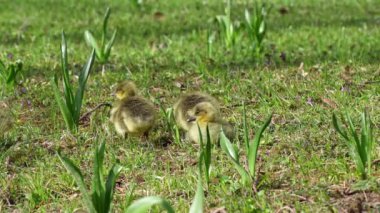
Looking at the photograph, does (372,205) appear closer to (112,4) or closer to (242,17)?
(242,17)

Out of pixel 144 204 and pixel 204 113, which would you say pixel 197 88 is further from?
pixel 144 204

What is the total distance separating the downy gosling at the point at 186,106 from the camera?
5.34m

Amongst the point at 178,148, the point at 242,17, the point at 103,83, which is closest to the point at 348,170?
the point at 178,148

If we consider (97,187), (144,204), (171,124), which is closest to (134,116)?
(171,124)

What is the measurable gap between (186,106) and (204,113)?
42cm

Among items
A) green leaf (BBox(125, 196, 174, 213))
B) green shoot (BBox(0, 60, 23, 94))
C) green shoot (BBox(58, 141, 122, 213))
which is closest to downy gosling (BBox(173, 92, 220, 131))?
green shoot (BBox(58, 141, 122, 213))

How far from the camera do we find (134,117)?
17.0 ft

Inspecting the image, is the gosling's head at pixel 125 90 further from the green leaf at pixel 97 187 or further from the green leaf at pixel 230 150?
the green leaf at pixel 97 187

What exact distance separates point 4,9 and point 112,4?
1.69m

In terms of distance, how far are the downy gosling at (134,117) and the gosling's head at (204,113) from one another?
0.34 meters

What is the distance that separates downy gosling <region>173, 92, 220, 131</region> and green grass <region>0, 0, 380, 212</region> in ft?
0.60

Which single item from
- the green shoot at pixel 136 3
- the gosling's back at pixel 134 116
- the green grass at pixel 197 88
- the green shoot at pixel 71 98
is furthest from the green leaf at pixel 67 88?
the green shoot at pixel 136 3

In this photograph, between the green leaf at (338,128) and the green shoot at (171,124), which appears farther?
the green shoot at (171,124)

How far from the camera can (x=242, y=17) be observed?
10.6 m
